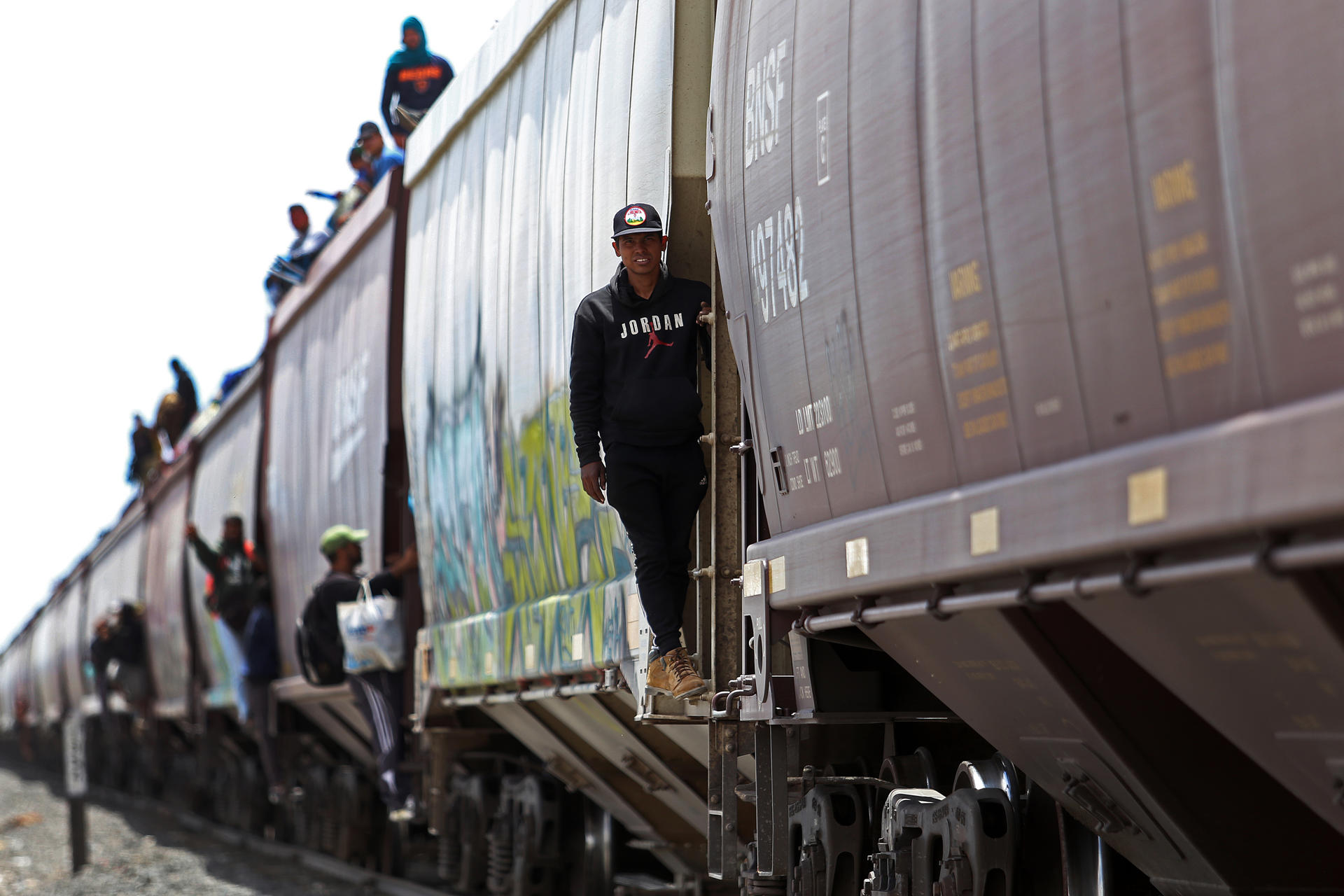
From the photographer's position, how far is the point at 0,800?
29.4 m

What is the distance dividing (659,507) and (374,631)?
4.85 metres

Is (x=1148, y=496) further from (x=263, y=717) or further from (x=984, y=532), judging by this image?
(x=263, y=717)

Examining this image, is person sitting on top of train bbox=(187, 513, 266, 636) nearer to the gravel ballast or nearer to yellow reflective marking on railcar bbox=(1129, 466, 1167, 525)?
the gravel ballast

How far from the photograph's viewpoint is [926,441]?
3.98 m

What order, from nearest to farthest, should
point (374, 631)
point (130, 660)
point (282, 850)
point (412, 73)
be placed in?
1. point (374, 631)
2. point (412, 73)
3. point (282, 850)
4. point (130, 660)

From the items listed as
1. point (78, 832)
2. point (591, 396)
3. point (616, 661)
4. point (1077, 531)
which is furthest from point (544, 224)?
point (78, 832)

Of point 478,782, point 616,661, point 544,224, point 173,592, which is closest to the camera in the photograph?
point 616,661

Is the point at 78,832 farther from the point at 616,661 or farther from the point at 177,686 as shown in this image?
the point at 616,661

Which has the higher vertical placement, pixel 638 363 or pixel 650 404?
pixel 638 363

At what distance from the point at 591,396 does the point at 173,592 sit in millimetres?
15917

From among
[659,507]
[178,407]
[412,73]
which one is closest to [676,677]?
[659,507]

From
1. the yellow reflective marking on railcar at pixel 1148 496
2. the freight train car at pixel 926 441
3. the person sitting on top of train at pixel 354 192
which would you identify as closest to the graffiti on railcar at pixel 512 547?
the freight train car at pixel 926 441

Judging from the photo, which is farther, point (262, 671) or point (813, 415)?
point (262, 671)

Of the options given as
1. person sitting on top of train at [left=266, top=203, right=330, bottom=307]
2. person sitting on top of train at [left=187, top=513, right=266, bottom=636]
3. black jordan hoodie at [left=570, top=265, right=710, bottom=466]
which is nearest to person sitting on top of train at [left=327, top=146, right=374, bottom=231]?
person sitting on top of train at [left=266, top=203, right=330, bottom=307]
